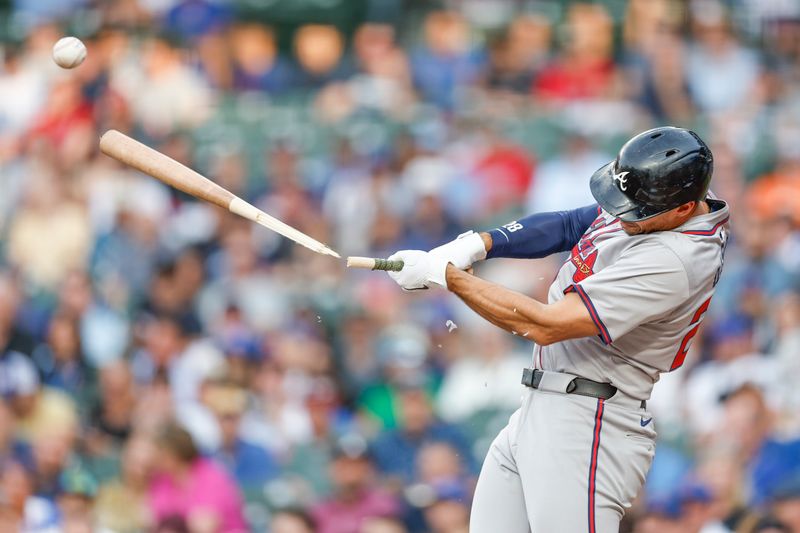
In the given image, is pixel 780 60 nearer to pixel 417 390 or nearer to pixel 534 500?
pixel 417 390

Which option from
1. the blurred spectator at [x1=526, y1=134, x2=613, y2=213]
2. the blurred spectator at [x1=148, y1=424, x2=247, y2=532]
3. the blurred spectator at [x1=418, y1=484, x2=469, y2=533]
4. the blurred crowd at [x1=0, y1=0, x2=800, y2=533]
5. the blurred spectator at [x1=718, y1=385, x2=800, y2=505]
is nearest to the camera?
the blurred spectator at [x1=418, y1=484, x2=469, y2=533]

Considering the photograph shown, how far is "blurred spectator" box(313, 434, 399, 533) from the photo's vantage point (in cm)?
701

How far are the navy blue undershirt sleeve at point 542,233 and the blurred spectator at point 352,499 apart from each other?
2.46m

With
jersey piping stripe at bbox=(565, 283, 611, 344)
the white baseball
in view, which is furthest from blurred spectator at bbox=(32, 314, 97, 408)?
jersey piping stripe at bbox=(565, 283, 611, 344)

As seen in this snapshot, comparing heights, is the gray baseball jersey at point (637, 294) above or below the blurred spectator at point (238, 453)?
above

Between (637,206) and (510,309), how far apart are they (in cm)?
55

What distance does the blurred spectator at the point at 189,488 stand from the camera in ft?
23.7

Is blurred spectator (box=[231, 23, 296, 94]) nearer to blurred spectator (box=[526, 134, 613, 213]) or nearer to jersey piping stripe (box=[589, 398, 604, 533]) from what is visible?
blurred spectator (box=[526, 134, 613, 213])

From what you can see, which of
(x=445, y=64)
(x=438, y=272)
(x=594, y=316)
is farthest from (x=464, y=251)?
(x=445, y=64)

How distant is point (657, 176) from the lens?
14.0ft

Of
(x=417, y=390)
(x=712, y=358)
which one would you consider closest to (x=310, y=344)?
(x=417, y=390)

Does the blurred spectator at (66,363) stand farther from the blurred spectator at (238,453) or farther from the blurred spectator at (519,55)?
the blurred spectator at (519,55)

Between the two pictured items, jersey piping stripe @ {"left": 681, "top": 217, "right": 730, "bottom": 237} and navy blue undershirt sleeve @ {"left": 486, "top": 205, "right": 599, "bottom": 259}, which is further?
navy blue undershirt sleeve @ {"left": 486, "top": 205, "right": 599, "bottom": 259}

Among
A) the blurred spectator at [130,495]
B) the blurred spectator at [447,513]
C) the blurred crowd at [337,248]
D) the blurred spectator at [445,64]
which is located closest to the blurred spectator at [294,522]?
the blurred crowd at [337,248]
